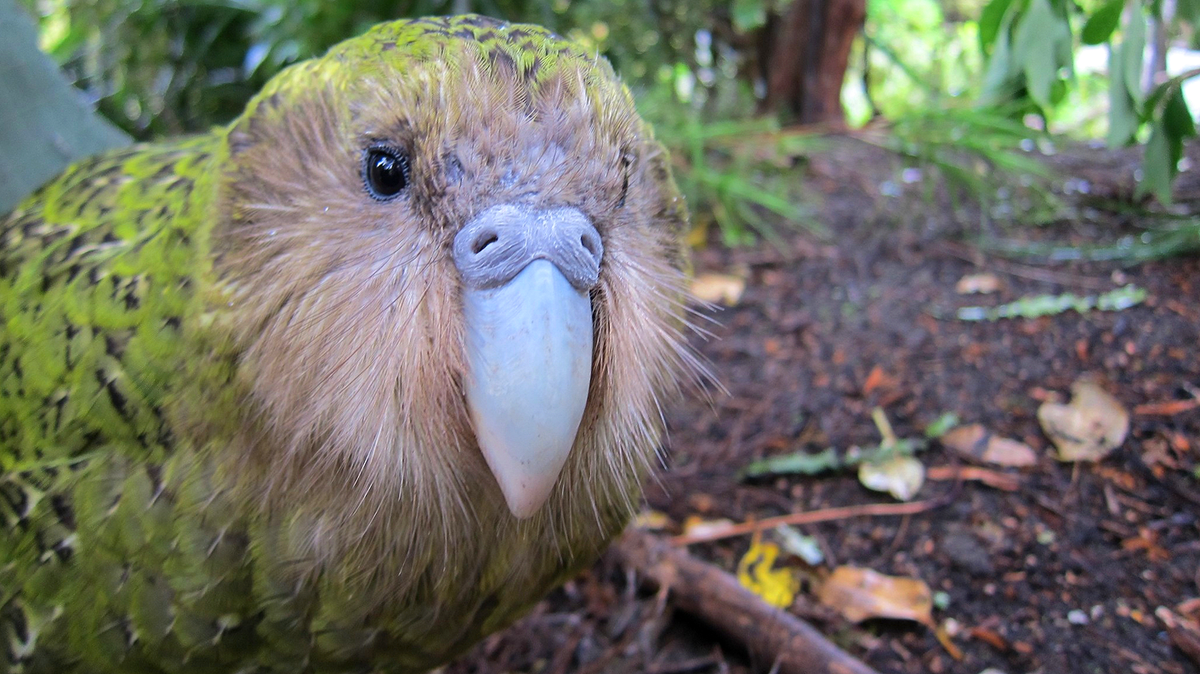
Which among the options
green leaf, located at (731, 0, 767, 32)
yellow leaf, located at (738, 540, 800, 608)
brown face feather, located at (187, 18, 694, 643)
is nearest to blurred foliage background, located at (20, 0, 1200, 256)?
green leaf, located at (731, 0, 767, 32)

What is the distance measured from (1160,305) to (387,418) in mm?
2165

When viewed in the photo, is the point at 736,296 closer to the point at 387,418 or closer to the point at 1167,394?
the point at 1167,394

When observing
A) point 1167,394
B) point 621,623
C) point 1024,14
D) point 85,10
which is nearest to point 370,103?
point 621,623

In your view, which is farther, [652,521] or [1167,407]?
[652,521]

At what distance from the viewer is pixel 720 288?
3.22m

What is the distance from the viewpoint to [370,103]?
112 centimetres

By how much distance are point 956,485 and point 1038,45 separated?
1.16m

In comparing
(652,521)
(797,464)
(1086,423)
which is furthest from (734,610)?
(1086,423)

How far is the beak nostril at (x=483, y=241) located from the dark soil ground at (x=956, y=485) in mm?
684

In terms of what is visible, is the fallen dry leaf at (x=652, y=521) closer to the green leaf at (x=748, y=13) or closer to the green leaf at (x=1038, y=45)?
the green leaf at (x=1038, y=45)

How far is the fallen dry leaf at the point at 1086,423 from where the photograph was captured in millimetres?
1950

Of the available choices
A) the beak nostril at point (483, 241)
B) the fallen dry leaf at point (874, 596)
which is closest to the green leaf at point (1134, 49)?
the fallen dry leaf at point (874, 596)

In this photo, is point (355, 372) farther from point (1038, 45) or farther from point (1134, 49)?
point (1134, 49)

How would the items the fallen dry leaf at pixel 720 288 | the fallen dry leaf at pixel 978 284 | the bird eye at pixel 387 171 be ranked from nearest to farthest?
the bird eye at pixel 387 171
the fallen dry leaf at pixel 978 284
the fallen dry leaf at pixel 720 288
